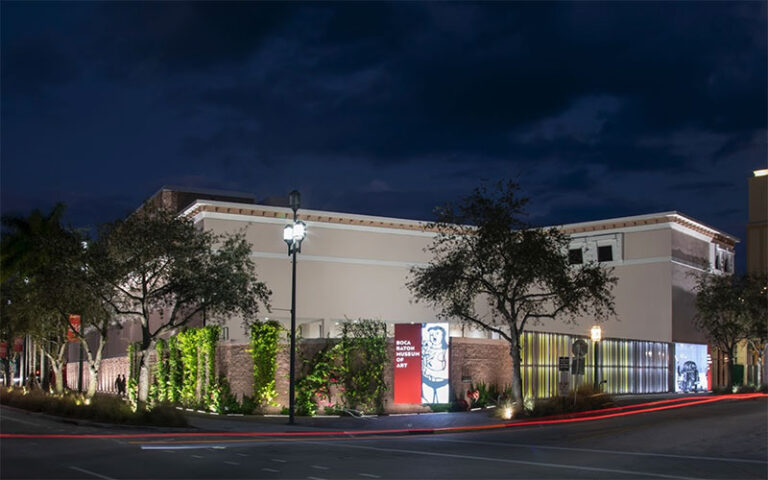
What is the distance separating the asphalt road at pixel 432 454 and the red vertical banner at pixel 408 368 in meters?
6.69

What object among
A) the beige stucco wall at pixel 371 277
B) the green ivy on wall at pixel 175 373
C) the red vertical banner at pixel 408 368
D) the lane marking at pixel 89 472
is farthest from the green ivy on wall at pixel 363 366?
the beige stucco wall at pixel 371 277

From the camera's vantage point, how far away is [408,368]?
35250 mm

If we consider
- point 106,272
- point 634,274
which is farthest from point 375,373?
point 634,274

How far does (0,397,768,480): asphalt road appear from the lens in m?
16.7

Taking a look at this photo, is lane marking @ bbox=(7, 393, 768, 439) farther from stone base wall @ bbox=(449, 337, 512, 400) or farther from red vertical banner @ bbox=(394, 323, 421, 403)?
red vertical banner @ bbox=(394, 323, 421, 403)

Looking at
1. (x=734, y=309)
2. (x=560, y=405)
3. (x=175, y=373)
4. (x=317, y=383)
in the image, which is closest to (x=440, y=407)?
(x=560, y=405)

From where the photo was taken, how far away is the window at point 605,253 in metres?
62.0

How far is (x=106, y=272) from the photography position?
31938 millimetres

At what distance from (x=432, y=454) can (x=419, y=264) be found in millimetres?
43659

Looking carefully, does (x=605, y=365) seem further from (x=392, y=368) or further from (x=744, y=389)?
(x=392, y=368)

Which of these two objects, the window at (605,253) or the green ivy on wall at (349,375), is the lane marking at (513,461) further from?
the window at (605,253)

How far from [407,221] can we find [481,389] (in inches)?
1110

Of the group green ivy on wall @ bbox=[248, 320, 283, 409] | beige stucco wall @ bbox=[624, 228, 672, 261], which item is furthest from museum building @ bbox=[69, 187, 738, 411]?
green ivy on wall @ bbox=[248, 320, 283, 409]

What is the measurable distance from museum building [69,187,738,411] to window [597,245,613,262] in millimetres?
74
